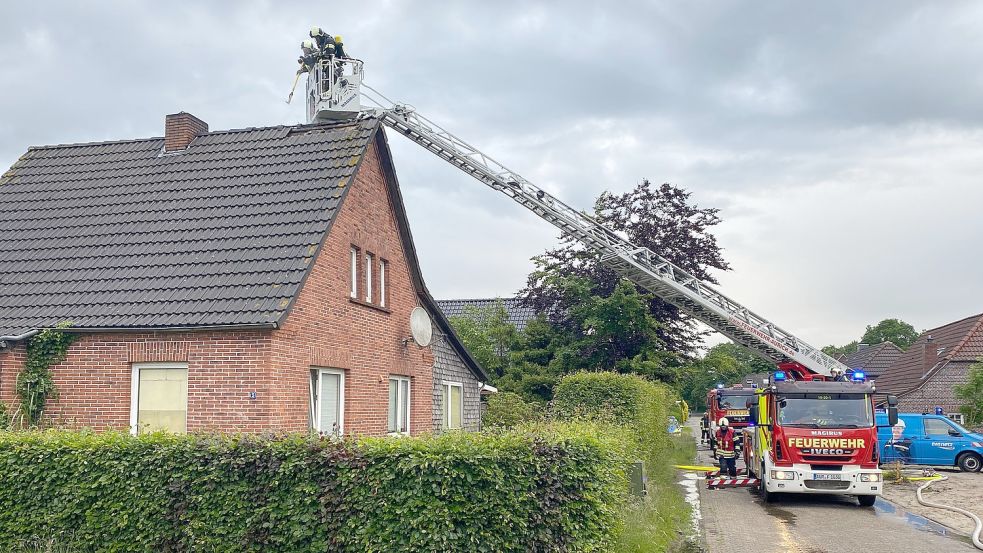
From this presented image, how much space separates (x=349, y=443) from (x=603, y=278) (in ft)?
75.2

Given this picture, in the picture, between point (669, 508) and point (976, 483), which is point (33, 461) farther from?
point (976, 483)

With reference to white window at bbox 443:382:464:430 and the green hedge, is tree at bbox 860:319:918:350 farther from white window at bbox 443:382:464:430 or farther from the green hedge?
the green hedge

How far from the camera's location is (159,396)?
12188 mm

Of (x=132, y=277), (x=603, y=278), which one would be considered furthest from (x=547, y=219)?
(x=132, y=277)

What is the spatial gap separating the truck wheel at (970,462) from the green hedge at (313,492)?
19.7 meters

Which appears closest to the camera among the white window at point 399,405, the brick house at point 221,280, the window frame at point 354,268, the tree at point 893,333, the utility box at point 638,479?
the brick house at point 221,280

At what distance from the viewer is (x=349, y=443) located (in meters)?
7.59

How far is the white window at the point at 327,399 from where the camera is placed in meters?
13.4

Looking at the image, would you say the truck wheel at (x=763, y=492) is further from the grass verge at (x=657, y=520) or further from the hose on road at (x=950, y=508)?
the hose on road at (x=950, y=508)

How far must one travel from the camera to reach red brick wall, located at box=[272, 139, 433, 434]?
1243 cm

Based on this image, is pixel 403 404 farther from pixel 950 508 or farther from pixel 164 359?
pixel 950 508

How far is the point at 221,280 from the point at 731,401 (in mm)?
22151

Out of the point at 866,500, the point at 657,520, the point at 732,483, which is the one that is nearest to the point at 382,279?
the point at 657,520

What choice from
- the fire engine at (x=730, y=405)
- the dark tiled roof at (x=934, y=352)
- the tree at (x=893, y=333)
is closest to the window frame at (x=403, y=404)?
the fire engine at (x=730, y=405)
